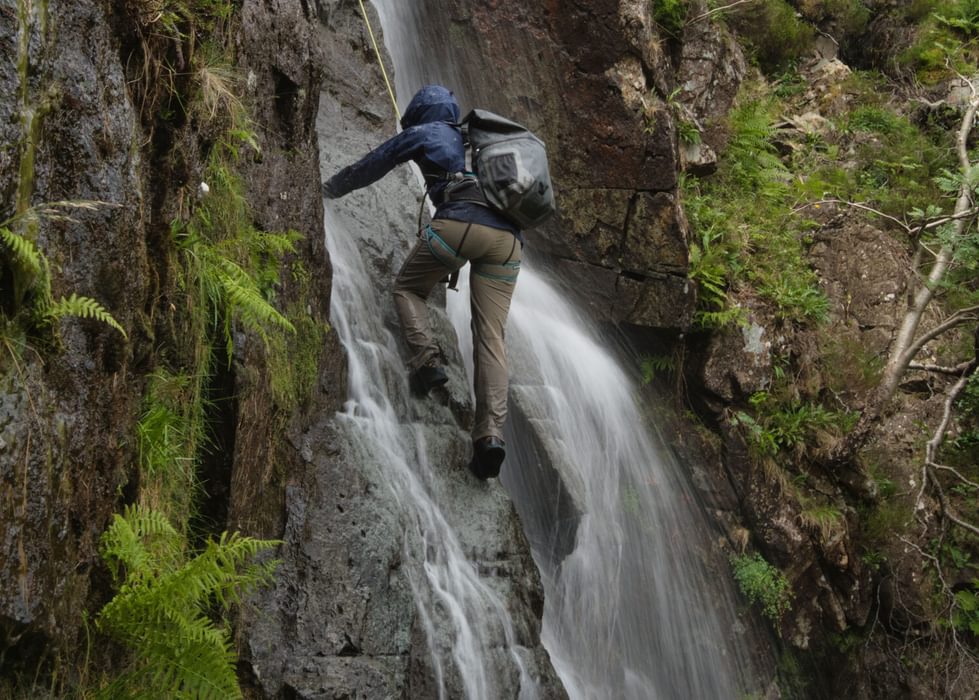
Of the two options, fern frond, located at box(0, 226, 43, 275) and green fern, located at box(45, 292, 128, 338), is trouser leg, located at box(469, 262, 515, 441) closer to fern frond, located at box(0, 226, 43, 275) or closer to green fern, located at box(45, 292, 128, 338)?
green fern, located at box(45, 292, 128, 338)

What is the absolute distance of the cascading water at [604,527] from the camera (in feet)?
24.6

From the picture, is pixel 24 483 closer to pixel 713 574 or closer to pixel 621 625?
pixel 621 625

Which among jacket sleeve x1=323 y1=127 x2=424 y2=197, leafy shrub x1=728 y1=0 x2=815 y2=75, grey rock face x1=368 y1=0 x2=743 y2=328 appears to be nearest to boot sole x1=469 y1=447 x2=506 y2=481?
jacket sleeve x1=323 y1=127 x2=424 y2=197

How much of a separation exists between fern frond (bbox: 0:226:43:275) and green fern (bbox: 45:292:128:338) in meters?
0.13

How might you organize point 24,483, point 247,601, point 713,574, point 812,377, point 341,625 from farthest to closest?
point 812,377 → point 713,574 → point 341,625 → point 247,601 → point 24,483

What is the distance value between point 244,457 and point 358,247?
2.88 meters

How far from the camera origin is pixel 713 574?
8961 millimetres

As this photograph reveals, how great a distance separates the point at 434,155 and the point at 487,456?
2.17 m

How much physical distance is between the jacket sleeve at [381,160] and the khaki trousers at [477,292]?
56cm

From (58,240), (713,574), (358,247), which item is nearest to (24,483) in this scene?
(58,240)

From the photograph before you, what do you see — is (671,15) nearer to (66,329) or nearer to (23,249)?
(66,329)

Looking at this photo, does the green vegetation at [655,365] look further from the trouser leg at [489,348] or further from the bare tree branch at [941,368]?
the trouser leg at [489,348]

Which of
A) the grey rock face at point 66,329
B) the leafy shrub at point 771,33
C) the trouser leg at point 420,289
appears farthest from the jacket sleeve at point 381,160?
the leafy shrub at point 771,33

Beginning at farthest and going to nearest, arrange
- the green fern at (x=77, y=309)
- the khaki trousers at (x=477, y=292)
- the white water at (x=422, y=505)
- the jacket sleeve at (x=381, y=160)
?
the jacket sleeve at (x=381, y=160), the khaki trousers at (x=477, y=292), the white water at (x=422, y=505), the green fern at (x=77, y=309)
